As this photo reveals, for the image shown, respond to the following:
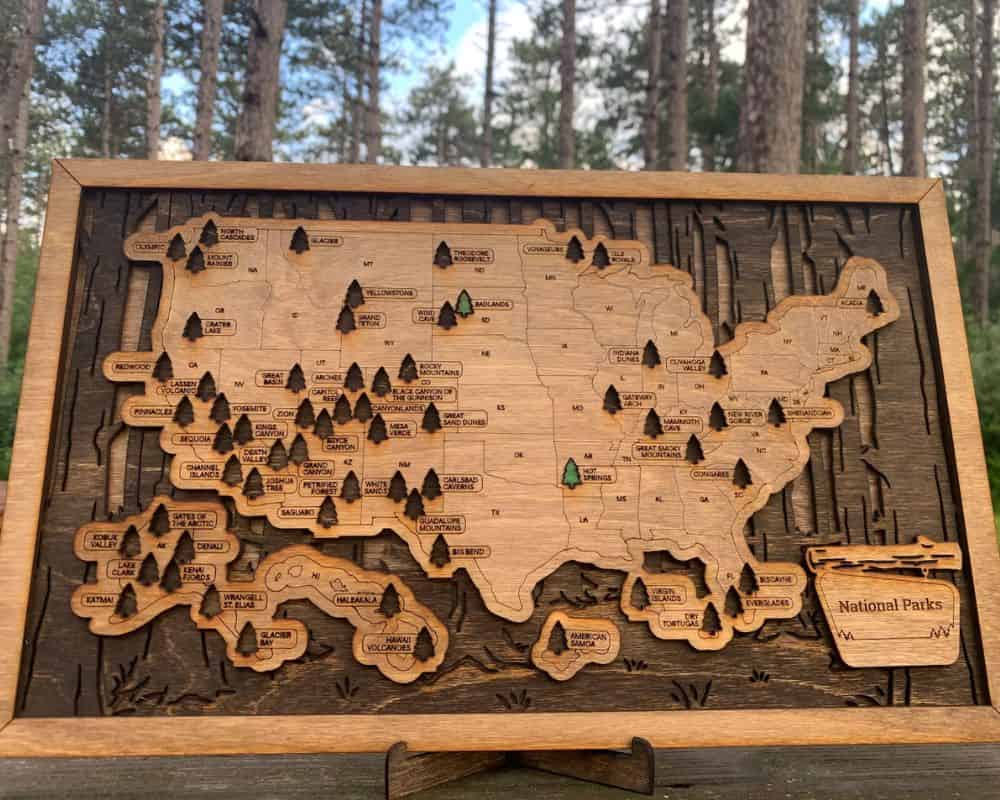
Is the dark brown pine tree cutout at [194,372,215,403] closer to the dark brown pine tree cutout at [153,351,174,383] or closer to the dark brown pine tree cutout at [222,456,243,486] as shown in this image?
the dark brown pine tree cutout at [153,351,174,383]

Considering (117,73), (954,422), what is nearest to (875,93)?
(117,73)

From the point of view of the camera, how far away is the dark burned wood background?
2166 millimetres

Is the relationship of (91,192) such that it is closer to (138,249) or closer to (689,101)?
(138,249)

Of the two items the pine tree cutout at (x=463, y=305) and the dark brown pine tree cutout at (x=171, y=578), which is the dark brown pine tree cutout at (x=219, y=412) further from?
the pine tree cutout at (x=463, y=305)

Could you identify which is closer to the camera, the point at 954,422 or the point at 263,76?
the point at 954,422

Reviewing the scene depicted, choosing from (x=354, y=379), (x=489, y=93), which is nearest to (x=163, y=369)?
(x=354, y=379)

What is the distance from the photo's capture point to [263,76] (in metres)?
5.68

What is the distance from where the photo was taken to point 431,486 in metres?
2.30

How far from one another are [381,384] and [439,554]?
63 centimetres

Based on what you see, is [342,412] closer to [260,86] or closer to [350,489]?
[350,489]

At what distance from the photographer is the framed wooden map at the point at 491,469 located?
2.17 metres

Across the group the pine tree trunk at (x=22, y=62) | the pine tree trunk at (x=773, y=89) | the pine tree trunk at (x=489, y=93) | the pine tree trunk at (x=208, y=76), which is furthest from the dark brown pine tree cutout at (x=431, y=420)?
the pine tree trunk at (x=489, y=93)

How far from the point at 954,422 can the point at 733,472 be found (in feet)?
2.77

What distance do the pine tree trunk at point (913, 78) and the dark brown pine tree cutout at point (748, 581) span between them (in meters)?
8.89
